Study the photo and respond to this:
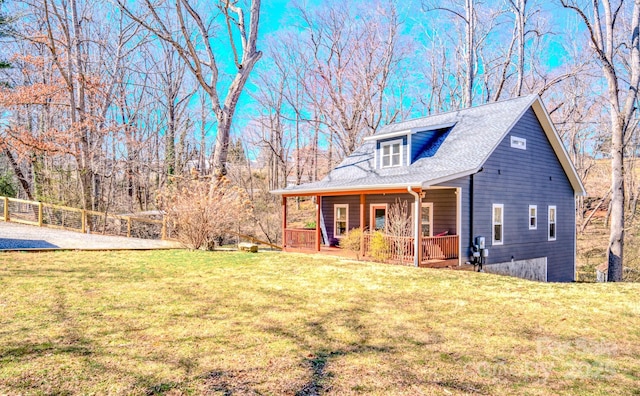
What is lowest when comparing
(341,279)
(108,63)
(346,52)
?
(341,279)

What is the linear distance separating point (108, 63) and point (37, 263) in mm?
17386

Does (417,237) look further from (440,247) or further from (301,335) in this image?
(301,335)


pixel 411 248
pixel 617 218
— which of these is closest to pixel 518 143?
pixel 617 218

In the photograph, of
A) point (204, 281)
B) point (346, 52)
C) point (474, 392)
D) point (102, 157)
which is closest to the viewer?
point (474, 392)

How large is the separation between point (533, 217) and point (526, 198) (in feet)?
3.10

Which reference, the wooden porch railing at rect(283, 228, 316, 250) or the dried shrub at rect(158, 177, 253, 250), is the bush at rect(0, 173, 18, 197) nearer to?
the dried shrub at rect(158, 177, 253, 250)

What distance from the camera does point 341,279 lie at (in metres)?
8.39

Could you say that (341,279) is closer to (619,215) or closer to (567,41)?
(619,215)

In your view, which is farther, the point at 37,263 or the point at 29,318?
the point at 37,263

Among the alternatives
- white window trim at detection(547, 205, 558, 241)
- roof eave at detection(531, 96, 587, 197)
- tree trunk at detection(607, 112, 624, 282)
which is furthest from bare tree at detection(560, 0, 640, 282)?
white window trim at detection(547, 205, 558, 241)

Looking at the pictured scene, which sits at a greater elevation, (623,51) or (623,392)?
(623,51)

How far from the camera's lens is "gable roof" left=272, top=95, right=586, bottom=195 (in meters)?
11.9

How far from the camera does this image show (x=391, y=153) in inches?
578

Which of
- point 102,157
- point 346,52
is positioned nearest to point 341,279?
point 102,157
